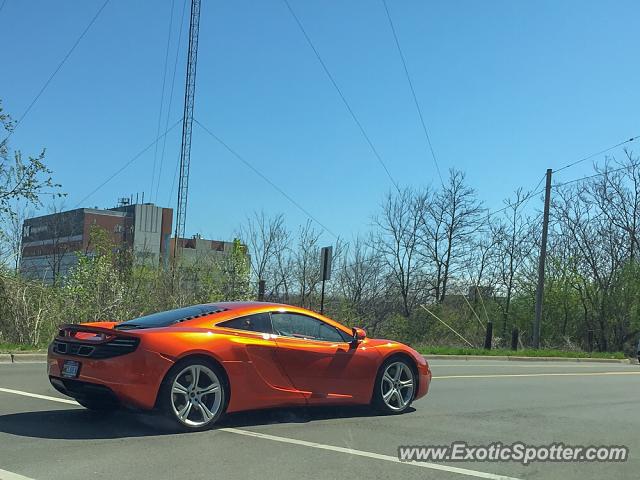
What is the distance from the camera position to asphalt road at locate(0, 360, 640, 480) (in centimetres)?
552

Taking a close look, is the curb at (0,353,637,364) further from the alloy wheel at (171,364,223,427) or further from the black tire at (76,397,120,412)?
the alloy wheel at (171,364,223,427)

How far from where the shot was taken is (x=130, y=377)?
654cm

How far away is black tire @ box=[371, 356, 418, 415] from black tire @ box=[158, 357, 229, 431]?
2229 millimetres

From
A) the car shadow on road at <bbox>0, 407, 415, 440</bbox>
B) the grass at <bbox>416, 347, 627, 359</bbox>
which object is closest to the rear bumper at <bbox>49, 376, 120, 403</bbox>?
the car shadow on road at <bbox>0, 407, 415, 440</bbox>

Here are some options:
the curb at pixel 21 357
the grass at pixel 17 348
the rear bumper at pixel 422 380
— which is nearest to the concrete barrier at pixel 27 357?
the curb at pixel 21 357

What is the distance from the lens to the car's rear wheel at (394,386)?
333 inches

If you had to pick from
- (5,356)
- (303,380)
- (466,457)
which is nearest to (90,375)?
(303,380)

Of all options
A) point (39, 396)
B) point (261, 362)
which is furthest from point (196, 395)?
point (39, 396)

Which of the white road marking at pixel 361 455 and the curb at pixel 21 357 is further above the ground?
the curb at pixel 21 357

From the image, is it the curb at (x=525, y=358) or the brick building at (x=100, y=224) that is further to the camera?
the brick building at (x=100, y=224)

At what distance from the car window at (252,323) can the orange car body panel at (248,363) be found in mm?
66

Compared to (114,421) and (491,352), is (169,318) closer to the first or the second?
(114,421)

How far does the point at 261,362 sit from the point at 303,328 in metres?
0.87

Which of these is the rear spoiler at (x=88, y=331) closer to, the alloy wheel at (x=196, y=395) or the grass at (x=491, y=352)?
the alloy wheel at (x=196, y=395)
